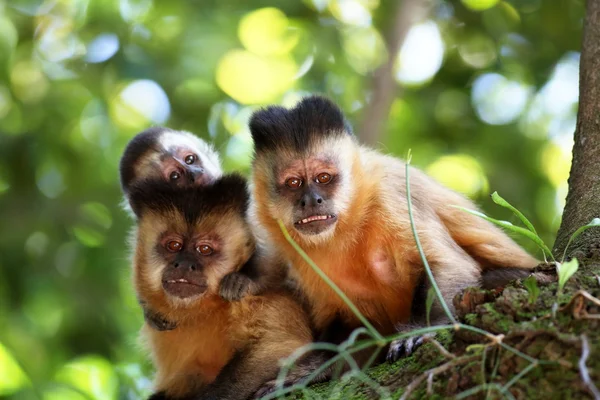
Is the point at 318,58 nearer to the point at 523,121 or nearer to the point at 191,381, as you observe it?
the point at 523,121

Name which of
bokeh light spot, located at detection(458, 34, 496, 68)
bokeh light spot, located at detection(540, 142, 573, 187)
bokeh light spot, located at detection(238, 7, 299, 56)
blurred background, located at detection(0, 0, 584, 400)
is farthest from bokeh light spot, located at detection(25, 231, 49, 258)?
bokeh light spot, located at detection(540, 142, 573, 187)

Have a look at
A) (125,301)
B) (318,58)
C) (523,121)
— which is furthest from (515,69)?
(125,301)

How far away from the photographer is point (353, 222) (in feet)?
15.3

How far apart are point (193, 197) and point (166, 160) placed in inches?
47.8

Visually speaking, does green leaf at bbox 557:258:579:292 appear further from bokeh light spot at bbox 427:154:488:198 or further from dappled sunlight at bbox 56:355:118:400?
bokeh light spot at bbox 427:154:488:198

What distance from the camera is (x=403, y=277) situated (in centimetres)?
439

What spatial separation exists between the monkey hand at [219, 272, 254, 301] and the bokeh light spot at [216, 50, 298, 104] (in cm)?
435

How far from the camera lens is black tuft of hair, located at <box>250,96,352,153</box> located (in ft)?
16.3

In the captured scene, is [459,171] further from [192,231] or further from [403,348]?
[403,348]

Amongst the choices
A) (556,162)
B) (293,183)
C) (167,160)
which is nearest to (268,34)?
(167,160)

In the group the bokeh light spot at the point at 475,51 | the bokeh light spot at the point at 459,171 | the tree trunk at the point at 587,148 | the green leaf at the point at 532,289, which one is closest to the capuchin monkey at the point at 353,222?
the tree trunk at the point at 587,148

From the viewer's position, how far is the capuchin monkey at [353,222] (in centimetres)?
445

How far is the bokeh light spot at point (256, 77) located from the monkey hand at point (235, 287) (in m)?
4.35

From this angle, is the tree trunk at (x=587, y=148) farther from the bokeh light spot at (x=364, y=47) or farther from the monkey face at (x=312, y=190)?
the bokeh light spot at (x=364, y=47)
